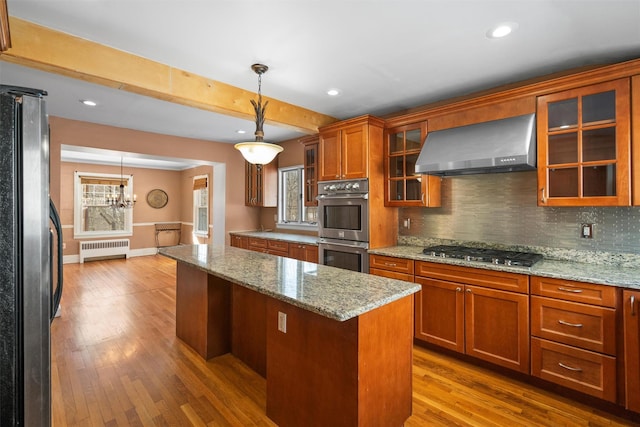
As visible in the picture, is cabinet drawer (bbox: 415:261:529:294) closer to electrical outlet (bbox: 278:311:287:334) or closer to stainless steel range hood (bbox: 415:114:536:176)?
stainless steel range hood (bbox: 415:114:536:176)

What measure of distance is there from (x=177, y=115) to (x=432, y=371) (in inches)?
163

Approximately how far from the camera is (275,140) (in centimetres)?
573

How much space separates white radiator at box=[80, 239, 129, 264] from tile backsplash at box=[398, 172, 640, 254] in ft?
25.2

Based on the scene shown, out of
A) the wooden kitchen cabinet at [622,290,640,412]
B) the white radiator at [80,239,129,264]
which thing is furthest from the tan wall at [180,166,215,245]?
the wooden kitchen cabinet at [622,290,640,412]

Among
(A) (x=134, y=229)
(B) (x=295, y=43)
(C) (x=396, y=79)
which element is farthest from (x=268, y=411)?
(A) (x=134, y=229)

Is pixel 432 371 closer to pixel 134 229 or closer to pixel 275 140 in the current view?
pixel 275 140

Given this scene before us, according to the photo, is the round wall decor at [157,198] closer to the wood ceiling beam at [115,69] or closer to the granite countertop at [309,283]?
the wood ceiling beam at [115,69]

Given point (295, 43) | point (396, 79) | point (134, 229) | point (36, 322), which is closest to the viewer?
point (36, 322)

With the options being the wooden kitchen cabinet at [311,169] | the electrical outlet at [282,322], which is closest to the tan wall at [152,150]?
the wooden kitchen cabinet at [311,169]

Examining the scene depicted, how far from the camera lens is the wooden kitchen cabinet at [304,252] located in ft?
13.9

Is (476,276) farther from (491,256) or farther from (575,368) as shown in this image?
(575,368)

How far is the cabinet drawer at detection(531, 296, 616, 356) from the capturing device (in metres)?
2.06

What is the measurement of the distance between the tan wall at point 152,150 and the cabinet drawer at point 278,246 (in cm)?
135

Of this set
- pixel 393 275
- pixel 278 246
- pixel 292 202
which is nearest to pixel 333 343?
pixel 393 275
